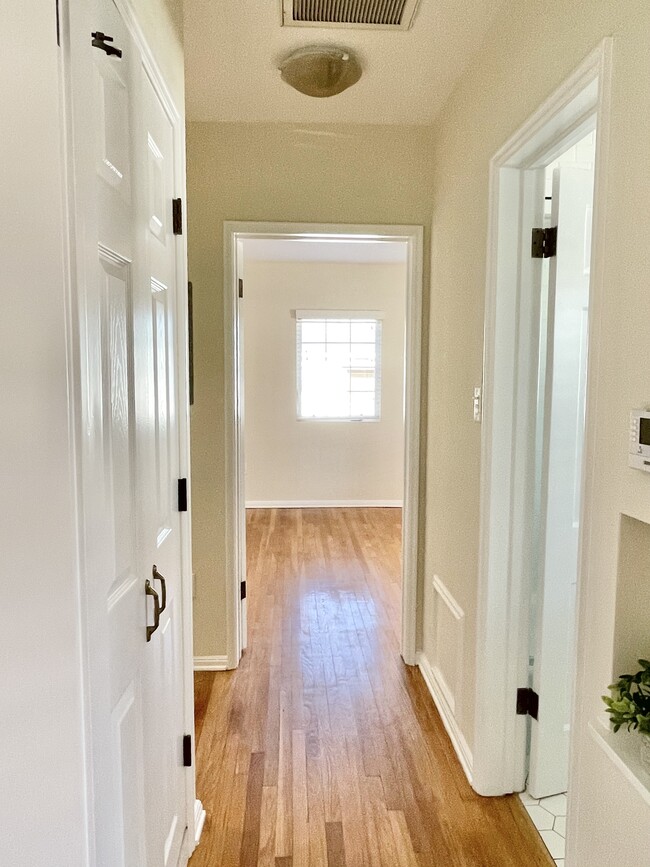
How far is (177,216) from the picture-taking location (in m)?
1.58

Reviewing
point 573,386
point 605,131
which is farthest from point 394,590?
point 605,131

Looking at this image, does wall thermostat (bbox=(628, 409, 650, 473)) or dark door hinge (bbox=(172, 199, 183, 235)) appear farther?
dark door hinge (bbox=(172, 199, 183, 235))

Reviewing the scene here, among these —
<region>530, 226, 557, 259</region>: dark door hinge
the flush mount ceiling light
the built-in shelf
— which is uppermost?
the flush mount ceiling light

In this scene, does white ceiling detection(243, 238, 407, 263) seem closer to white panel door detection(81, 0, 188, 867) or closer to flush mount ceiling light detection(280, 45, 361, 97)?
flush mount ceiling light detection(280, 45, 361, 97)

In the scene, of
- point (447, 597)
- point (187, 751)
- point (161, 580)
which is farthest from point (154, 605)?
point (447, 597)

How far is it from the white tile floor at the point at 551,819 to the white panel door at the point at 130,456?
112cm

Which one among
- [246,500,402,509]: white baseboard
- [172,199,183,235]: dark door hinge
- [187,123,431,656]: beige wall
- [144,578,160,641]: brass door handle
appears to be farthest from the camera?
[246,500,402,509]: white baseboard

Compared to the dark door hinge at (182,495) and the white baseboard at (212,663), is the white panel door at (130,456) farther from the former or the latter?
the white baseboard at (212,663)

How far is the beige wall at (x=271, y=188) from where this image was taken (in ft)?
8.53

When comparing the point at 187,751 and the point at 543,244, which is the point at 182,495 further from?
the point at 543,244

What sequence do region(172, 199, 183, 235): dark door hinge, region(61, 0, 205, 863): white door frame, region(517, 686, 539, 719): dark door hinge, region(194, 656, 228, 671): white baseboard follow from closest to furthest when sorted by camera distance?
region(61, 0, 205, 863): white door frame
region(172, 199, 183, 235): dark door hinge
region(517, 686, 539, 719): dark door hinge
region(194, 656, 228, 671): white baseboard

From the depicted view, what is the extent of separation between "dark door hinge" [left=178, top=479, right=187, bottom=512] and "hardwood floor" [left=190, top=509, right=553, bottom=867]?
3.43ft

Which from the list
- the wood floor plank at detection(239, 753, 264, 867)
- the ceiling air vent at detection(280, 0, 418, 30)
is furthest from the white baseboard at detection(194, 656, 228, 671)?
the ceiling air vent at detection(280, 0, 418, 30)

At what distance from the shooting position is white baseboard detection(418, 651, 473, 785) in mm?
2059
